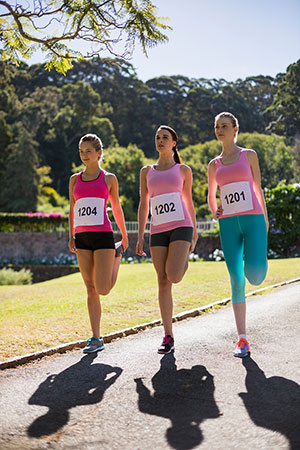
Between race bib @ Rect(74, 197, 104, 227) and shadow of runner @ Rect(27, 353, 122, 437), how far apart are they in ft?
4.31

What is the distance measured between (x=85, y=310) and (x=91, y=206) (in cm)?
315

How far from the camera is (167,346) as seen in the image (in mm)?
5094

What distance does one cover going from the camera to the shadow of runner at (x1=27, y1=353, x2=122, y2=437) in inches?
133

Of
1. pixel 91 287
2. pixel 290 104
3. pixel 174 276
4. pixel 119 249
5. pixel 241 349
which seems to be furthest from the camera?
pixel 290 104

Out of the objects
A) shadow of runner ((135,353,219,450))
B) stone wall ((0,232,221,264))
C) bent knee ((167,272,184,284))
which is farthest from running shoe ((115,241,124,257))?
stone wall ((0,232,221,264))

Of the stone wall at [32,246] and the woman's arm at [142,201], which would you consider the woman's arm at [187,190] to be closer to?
the woman's arm at [142,201]

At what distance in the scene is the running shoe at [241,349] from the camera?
481cm

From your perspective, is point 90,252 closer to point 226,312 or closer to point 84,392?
point 84,392

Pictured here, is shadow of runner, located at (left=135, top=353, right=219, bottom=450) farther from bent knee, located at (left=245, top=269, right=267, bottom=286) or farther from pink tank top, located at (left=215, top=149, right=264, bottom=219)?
pink tank top, located at (left=215, top=149, right=264, bottom=219)

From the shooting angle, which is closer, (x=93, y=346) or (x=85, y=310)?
(x=93, y=346)

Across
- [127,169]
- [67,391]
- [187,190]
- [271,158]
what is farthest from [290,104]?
[67,391]

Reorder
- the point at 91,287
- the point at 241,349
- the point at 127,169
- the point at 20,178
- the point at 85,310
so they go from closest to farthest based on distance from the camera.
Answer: the point at 241,349, the point at 91,287, the point at 85,310, the point at 127,169, the point at 20,178

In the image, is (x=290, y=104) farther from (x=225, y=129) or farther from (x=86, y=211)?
(x=86, y=211)

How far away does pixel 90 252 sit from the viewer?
5281 millimetres
